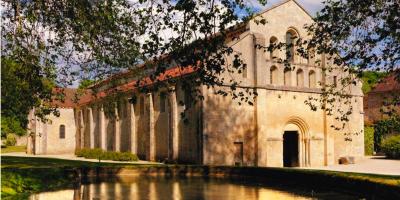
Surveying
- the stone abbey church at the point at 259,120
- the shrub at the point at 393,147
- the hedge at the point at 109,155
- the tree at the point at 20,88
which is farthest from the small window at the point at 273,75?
the tree at the point at 20,88

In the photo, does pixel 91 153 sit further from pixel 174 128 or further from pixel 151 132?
pixel 174 128

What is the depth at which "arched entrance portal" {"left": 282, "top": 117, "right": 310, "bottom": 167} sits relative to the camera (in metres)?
37.4

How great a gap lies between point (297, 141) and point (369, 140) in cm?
1659

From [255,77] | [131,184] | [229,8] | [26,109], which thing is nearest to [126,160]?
[255,77]

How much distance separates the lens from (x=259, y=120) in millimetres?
34500

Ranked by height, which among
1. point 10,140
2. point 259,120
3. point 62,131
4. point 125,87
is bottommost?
point 10,140

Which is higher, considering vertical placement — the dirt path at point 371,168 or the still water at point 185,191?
the still water at point 185,191

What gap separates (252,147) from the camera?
34.8 m

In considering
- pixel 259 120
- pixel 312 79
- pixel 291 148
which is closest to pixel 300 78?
pixel 312 79

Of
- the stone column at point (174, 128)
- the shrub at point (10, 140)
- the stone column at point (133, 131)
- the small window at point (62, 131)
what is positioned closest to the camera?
the stone column at point (174, 128)

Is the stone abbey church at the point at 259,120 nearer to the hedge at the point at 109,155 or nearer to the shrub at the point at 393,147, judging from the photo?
the hedge at the point at 109,155

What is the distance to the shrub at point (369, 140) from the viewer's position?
4981 cm

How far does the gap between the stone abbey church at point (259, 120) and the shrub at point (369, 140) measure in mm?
7380

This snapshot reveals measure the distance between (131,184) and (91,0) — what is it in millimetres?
10434
